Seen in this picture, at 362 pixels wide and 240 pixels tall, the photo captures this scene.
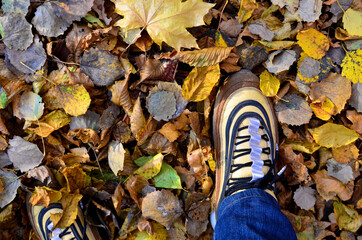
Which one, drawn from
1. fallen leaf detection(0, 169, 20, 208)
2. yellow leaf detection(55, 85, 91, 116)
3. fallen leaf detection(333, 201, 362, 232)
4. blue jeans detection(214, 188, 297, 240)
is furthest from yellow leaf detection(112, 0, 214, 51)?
fallen leaf detection(333, 201, 362, 232)

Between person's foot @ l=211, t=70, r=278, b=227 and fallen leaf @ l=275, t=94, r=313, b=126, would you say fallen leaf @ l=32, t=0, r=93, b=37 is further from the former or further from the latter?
fallen leaf @ l=275, t=94, r=313, b=126

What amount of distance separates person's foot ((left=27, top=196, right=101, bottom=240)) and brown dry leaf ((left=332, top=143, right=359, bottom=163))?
1.17 meters

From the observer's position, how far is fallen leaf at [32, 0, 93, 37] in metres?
1.02

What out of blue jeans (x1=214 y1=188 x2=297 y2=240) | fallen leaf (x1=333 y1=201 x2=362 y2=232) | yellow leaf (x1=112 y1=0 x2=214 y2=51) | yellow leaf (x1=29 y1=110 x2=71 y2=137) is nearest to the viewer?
blue jeans (x1=214 y1=188 x2=297 y2=240)

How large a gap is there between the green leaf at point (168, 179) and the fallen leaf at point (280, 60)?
0.60 m

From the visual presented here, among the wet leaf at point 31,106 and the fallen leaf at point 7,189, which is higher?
the wet leaf at point 31,106

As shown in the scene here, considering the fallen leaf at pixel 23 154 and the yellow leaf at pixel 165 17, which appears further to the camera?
the fallen leaf at pixel 23 154

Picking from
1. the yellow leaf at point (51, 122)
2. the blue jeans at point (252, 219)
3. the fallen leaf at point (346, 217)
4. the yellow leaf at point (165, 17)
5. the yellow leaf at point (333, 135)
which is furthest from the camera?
the fallen leaf at point (346, 217)

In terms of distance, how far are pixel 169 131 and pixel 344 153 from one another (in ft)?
2.67

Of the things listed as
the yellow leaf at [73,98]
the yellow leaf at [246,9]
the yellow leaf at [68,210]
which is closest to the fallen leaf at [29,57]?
the yellow leaf at [73,98]

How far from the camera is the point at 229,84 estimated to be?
1.21 meters

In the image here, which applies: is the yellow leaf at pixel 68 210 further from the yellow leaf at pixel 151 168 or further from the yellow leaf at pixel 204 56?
the yellow leaf at pixel 204 56

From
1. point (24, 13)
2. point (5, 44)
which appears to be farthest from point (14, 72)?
point (24, 13)

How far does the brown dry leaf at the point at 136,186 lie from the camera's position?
1.17 m
